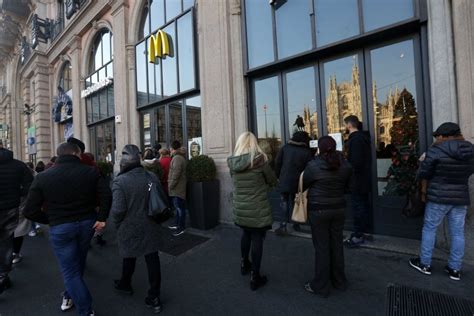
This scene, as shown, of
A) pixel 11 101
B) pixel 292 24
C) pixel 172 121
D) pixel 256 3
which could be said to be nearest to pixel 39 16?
pixel 11 101

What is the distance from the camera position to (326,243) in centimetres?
299

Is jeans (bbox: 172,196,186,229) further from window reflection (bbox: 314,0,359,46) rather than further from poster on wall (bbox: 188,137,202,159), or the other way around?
window reflection (bbox: 314,0,359,46)

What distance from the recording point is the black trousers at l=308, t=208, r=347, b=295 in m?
2.96

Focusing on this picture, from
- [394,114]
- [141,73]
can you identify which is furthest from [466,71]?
[141,73]

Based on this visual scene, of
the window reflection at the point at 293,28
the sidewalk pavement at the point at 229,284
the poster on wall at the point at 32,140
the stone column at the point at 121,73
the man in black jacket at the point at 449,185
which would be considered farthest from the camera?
the poster on wall at the point at 32,140

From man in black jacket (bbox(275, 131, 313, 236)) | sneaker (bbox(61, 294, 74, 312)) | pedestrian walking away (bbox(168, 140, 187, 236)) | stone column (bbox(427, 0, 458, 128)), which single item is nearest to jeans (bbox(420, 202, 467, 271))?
stone column (bbox(427, 0, 458, 128))

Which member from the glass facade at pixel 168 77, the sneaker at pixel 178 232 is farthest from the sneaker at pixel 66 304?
the glass facade at pixel 168 77

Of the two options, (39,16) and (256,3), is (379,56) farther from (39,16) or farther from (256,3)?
(39,16)

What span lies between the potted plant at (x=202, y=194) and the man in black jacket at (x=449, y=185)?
3.88 meters

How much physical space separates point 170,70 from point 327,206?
22.9 feet

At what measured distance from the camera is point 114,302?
3.12 m

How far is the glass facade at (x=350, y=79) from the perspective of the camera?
4504 mm

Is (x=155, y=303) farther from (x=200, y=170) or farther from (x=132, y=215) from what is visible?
(x=200, y=170)

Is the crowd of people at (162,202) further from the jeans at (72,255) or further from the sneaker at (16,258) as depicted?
the sneaker at (16,258)
